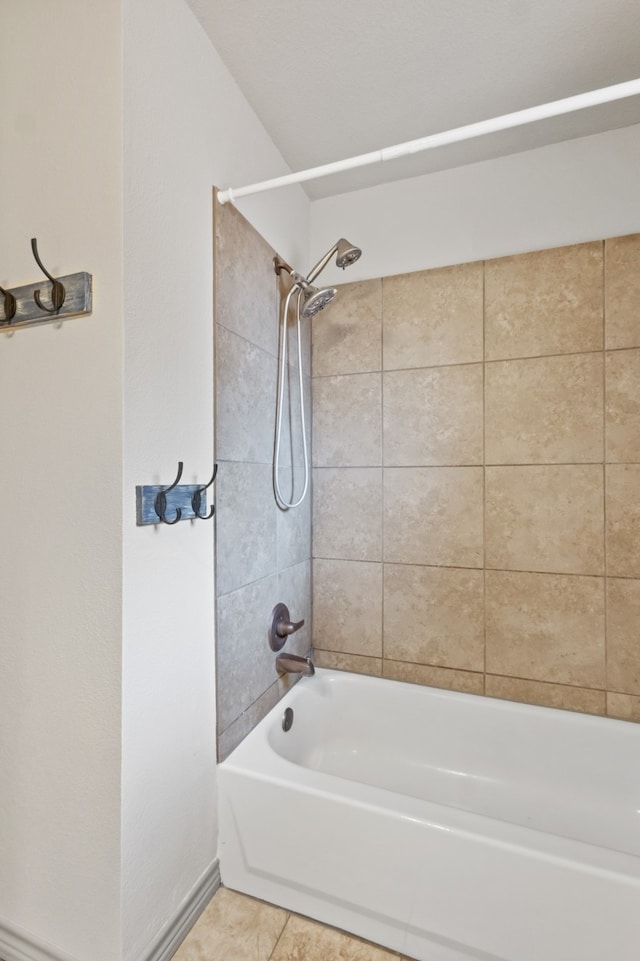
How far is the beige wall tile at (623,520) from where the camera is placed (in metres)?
1.60

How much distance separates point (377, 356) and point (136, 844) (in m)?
1.76

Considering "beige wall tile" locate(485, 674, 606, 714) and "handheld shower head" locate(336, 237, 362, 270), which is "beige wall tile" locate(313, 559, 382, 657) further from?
"handheld shower head" locate(336, 237, 362, 270)

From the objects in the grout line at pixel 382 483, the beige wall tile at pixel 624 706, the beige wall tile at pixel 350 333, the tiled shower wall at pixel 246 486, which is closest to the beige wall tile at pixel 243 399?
the tiled shower wall at pixel 246 486

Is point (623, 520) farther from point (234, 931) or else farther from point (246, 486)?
point (234, 931)

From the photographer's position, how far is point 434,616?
186 cm

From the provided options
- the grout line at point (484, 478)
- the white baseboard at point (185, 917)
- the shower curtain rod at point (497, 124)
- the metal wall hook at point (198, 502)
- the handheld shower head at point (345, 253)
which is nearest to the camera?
the shower curtain rod at point (497, 124)

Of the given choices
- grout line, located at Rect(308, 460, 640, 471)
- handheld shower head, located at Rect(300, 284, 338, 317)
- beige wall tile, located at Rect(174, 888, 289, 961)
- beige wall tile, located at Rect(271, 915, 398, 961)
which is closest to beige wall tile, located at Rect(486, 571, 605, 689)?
grout line, located at Rect(308, 460, 640, 471)

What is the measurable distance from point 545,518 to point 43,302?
173 centimetres

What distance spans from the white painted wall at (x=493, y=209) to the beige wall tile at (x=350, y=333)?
0.08 meters

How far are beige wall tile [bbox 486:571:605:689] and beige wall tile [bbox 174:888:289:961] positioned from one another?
1.07 m

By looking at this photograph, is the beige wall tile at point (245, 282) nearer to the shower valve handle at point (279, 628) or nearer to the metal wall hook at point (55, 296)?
the metal wall hook at point (55, 296)

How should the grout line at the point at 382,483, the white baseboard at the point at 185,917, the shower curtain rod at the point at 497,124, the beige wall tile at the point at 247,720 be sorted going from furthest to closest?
the grout line at the point at 382,483 → the beige wall tile at the point at 247,720 → the white baseboard at the point at 185,917 → the shower curtain rod at the point at 497,124

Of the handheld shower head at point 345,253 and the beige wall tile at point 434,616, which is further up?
the handheld shower head at point 345,253

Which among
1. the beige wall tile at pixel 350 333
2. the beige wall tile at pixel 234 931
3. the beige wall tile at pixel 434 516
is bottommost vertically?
the beige wall tile at pixel 234 931
